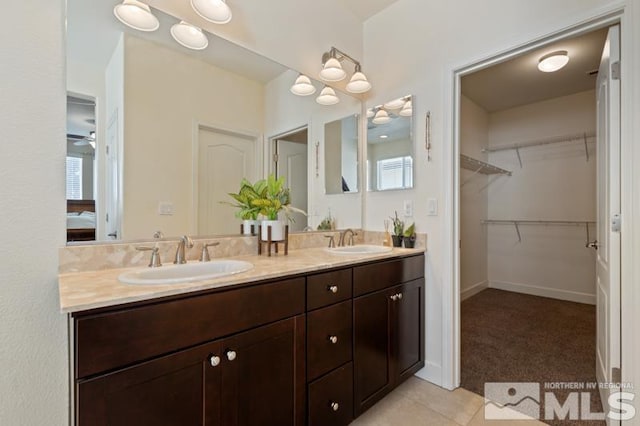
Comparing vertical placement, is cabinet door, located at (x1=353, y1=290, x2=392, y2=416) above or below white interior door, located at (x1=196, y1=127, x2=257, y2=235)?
below

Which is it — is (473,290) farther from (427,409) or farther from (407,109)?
(407,109)

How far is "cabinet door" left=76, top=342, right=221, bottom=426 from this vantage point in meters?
0.83

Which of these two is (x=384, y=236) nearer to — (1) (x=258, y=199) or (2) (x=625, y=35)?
(1) (x=258, y=199)

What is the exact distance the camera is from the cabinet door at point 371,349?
158 cm

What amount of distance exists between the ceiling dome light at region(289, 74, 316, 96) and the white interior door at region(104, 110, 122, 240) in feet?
3.63

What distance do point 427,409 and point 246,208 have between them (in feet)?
5.18

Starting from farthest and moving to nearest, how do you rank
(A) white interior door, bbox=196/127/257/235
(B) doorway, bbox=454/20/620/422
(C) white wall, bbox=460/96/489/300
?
(C) white wall, bbox=460/96/489/300 < (B) doorway, bbox=454/20/620/422 < (A) white interior door, bbox=196/127/257/235

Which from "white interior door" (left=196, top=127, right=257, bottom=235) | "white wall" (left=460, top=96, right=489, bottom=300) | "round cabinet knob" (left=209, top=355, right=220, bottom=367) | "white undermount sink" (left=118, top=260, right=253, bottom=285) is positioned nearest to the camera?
"round cabinet knob" (left=209, top=355, right=220, bottom=367)

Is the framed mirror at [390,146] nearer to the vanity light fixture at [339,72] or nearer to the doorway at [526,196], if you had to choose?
the vanity light fixture at [339,72]

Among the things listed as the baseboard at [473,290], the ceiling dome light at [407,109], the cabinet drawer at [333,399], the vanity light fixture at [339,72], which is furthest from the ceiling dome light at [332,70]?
the baseboard at [473,290]

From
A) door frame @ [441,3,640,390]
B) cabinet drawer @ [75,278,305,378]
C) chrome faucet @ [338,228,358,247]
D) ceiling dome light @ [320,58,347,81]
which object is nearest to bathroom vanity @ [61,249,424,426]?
cabinet drawer @ [75,278,305,378]

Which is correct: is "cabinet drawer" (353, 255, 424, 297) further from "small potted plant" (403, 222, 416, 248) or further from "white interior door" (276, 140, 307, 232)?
"white interior door" (276, 140, 307, 232)

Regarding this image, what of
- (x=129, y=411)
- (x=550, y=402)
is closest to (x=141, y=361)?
(x=129, y=411)

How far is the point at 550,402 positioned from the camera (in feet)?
5.91
